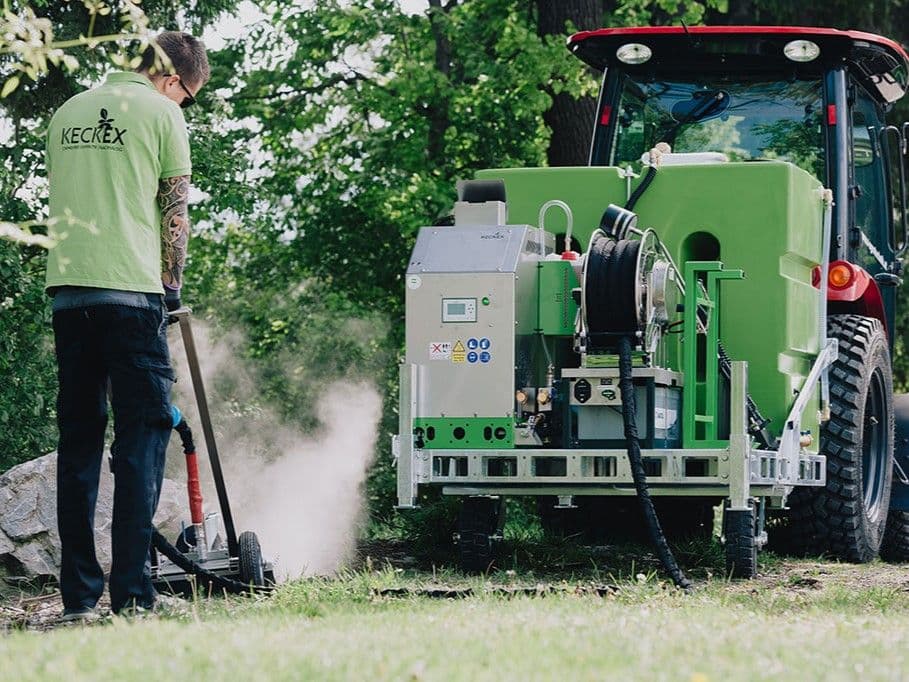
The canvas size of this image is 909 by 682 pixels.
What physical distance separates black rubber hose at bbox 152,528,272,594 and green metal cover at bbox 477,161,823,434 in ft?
7.65

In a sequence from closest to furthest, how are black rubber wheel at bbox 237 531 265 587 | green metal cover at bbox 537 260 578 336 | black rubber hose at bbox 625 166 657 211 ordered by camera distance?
black rubber wheel at bbox 237 531 265 587, green metal cover at bbox 537 260 578 336, black rubber hose at bbox 625 166 657 211

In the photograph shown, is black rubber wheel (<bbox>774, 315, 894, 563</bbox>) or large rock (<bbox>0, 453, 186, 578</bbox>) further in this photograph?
black rubber wheel (<bbox>774, 315, 894, 563</bbox>)

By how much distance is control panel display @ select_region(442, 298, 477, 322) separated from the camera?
731 centimetres

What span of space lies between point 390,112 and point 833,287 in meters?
7.07

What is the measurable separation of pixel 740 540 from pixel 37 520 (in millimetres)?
3258

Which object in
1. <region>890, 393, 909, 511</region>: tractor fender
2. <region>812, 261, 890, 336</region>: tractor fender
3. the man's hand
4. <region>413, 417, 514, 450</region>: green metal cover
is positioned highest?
<region>812, 261, 890, 336</region>: tractor fender

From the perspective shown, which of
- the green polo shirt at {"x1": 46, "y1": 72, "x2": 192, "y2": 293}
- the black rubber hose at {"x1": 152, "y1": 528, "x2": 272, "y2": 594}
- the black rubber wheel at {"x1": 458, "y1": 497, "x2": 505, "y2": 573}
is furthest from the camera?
the black rubber wheel at {"x1": 458, "y1": 497, "x2": 505, "y2": 573}

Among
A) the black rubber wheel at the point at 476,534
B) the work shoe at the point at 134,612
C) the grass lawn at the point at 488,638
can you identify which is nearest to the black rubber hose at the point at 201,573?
the grass lawn at the point at 488,638

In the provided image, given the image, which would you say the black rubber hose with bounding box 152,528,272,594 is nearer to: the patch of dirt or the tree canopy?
the patch of dirt

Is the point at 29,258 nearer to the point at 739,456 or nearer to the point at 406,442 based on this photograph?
the point at 406,442

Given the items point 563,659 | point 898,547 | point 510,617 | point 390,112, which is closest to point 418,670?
point 563,659

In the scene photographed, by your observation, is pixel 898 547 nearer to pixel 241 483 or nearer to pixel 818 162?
pixel 818 162

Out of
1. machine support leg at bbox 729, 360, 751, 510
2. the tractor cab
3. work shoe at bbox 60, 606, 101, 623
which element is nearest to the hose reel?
machine support leg at bbox 729, 360, 751, 510

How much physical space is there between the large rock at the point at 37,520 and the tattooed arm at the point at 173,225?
207 centimetres
